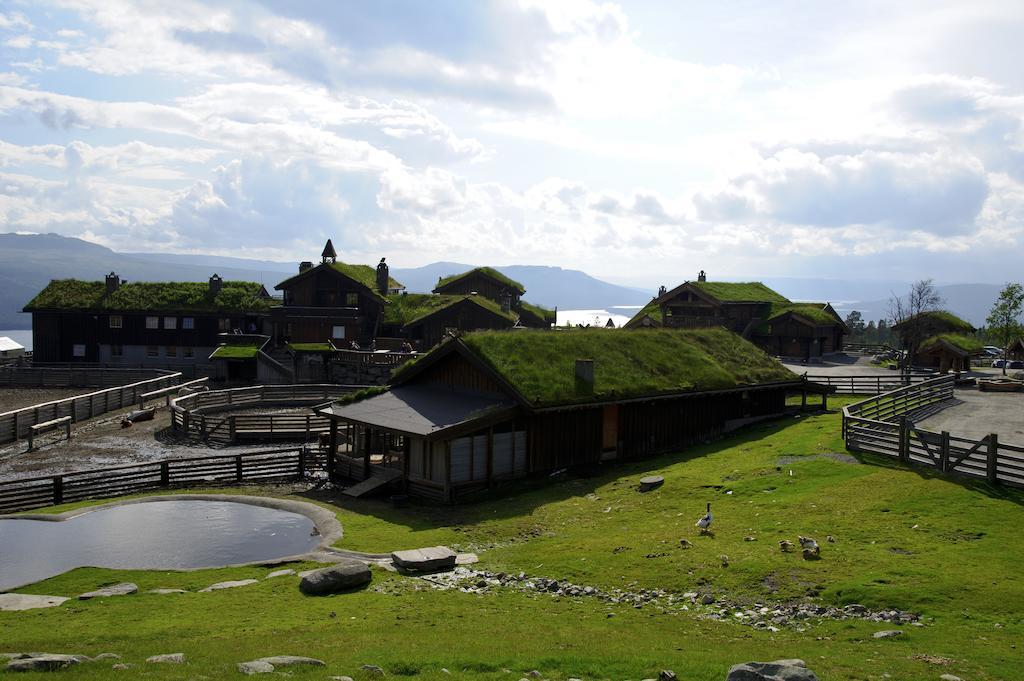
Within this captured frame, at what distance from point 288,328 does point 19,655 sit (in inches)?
2499

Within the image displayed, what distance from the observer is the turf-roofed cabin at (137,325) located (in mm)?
78188

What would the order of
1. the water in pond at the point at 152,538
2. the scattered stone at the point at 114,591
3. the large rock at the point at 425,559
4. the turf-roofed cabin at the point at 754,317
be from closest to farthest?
1. the scattered stone at the point at 114,591
2. the large rock at the point at 425,559
3. the water in pond at the point at 152,538
4. the turf-roofed cabin at the point at 754,317

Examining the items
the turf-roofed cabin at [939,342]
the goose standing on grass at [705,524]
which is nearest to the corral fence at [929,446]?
the goose standing on grass at [705,524]

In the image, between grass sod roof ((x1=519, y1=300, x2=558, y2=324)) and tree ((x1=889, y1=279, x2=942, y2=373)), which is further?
grass sod roof ((x1=519, y1=300, x2=558, y2=324))

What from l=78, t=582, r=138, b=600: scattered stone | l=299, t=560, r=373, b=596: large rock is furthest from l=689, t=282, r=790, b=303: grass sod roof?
l=78, t=582, r=138, b=600: scattered stone

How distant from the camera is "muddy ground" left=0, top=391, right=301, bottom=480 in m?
39.1

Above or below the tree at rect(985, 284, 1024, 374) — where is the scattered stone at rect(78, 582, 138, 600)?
below

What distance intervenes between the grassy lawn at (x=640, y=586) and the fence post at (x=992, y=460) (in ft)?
2.70

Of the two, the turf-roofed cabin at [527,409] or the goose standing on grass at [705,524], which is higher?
the turf-roofed cabin at [527,409]

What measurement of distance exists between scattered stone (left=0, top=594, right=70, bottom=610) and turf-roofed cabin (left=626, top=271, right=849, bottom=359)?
67.5 meters

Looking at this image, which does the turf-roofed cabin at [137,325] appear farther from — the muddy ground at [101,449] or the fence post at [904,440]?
the fence post at [904,440]

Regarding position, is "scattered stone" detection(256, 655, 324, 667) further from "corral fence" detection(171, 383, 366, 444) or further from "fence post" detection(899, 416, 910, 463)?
"corral fence" detection(171, 383, 366, 444)

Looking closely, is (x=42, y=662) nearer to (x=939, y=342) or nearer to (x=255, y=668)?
(x=255, y=668)

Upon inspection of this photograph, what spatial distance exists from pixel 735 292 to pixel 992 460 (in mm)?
68658
